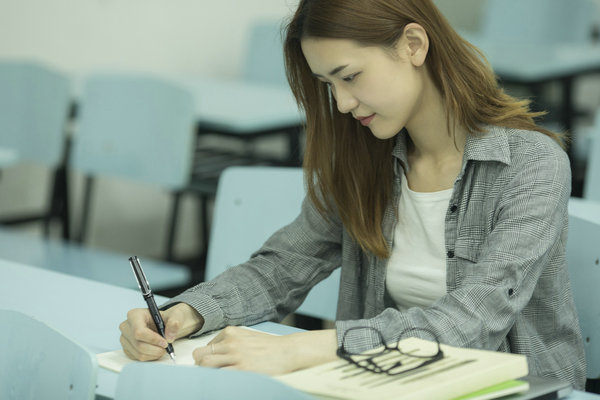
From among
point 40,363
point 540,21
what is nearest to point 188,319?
point 40,363

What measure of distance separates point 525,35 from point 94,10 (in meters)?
2.49

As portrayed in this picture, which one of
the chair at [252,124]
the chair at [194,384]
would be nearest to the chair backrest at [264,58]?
the chair at [252,124]

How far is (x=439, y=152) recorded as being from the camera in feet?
4.81

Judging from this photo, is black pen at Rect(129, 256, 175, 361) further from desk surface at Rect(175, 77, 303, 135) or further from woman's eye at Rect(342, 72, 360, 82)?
desk surface at Rect(175, 77, 303, 135)

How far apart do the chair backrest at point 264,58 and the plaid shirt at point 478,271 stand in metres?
2.49

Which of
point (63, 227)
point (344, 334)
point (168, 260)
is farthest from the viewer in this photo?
point (63, 227)

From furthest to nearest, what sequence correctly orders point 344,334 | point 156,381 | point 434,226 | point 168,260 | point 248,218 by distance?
point 168,260 → point 248,218 → point 434,226 → point 344,334 → point 156,381

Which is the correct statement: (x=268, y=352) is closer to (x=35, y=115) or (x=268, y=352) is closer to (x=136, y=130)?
(x=136, y=130)

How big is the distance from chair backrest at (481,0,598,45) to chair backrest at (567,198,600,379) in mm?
3420

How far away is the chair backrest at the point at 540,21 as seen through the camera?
4.84 metres

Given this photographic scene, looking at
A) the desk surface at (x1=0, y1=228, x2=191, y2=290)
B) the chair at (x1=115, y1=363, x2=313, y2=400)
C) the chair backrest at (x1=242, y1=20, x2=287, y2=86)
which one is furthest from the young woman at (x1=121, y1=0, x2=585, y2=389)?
the chair backrest at (x1=242, y1=20, x2=287, y2=86)

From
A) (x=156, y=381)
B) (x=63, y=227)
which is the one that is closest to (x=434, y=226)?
(x=156, y=381)

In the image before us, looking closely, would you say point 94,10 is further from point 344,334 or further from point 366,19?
point 344,334

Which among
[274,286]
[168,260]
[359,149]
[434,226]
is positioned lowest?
[168,260]
